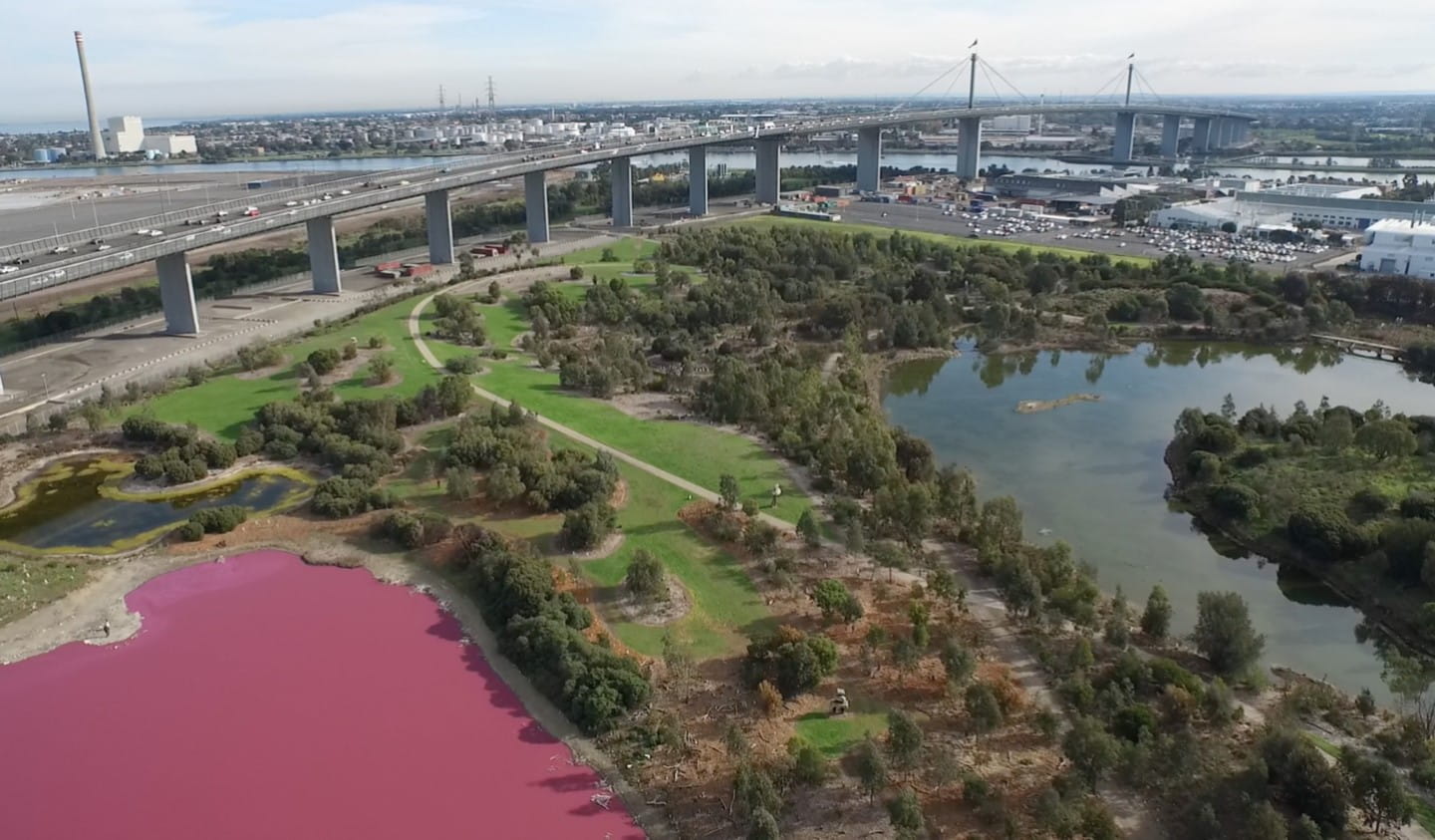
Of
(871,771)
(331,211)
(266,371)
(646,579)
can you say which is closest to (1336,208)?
(331,211)

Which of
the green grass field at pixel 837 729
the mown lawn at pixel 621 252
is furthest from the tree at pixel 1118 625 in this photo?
the mown lawn at pixel 621 252

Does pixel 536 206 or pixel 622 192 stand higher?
pixel 622 192

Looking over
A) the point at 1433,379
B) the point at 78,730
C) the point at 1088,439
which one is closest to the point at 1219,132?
the point at 1433,379

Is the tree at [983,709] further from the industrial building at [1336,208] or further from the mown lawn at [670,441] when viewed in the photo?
the industrial building at [1336,208]

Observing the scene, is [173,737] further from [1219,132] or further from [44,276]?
[1219,132]

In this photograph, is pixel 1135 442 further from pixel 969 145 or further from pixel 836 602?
pixel 969 145

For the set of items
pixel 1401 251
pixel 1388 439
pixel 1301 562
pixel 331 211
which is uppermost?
pixel 331 211
